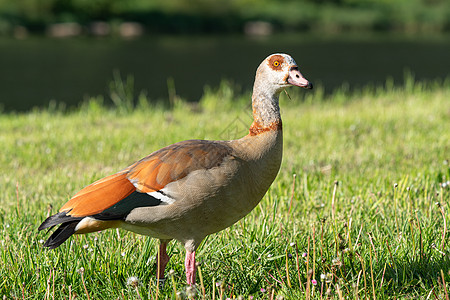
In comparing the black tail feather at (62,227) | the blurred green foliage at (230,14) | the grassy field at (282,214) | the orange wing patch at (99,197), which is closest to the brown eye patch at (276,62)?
the grassy field at (282,214)

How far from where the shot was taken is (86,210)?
2941mm

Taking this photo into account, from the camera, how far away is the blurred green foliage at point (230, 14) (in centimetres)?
4431

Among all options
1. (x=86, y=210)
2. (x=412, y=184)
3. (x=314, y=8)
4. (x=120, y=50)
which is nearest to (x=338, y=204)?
(x=412, y=184)

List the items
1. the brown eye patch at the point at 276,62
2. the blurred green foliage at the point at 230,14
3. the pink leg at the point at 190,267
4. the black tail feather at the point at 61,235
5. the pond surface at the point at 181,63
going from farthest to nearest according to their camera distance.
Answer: the blurred green foliage at the point at 230,14 < the pond surface at the point at 181,63 < the brown eye patch at the point at 276,62 < the pink leg at the point at 190,267 < the black tail feather at the point at 61,235

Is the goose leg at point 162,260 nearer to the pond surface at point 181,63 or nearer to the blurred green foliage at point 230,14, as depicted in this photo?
the pond surface at point 181,63

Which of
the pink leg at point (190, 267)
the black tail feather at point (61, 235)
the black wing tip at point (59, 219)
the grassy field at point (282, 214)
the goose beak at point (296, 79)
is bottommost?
the grassy field at point (282, 214)

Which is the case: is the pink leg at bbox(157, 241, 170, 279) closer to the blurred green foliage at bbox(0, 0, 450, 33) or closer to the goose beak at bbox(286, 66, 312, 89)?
the goose beak at bbox(286, 66, 312, 89)

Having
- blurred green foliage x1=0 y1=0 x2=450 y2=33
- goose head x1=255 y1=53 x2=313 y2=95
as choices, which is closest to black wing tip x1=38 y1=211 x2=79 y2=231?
goose head x1=255 y1=53 x2=313 y2=95

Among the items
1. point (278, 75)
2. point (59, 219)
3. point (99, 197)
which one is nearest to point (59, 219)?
point (59, 219)

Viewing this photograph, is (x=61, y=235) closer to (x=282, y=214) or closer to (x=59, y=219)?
(x=59, y=219)

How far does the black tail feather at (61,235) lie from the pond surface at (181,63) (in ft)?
46.6

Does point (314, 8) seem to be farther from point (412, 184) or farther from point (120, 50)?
point (412, 184)

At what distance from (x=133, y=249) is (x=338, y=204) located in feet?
5.83

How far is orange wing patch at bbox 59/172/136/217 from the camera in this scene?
2.94 metres
